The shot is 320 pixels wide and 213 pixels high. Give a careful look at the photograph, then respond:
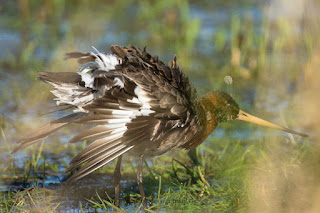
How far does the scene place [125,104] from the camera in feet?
16.5

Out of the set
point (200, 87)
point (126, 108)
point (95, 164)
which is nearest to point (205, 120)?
point (126, 108)

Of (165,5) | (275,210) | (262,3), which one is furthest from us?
(262,3)

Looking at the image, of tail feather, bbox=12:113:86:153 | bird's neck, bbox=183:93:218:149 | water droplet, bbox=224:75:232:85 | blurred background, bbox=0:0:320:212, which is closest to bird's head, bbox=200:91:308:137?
bird's neck, bbox=183:93:218:149

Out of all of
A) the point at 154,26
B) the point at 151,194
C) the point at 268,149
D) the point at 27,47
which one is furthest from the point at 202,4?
the point at 151,194

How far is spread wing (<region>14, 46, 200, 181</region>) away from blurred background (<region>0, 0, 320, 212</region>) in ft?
1.81

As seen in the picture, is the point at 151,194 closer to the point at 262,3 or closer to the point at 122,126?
the point at 122,126

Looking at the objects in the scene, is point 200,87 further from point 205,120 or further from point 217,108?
point 205,120

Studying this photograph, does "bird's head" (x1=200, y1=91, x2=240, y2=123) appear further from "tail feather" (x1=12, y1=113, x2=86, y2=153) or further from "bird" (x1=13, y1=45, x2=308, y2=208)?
"tail feather" (x1=12, y1=113, x2=86, y2=153)

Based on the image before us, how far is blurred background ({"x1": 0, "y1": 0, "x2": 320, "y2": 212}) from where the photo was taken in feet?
18.5

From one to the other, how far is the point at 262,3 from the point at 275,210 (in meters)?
7.08

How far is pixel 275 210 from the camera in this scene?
4.95 meters

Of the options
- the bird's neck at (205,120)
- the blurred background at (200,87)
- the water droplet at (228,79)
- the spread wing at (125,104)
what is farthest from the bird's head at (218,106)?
the water droplet at (228,79)

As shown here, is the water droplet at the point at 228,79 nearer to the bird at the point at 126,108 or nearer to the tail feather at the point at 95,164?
the bird at the point at 126,108

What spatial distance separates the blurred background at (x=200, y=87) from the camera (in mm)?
5633
